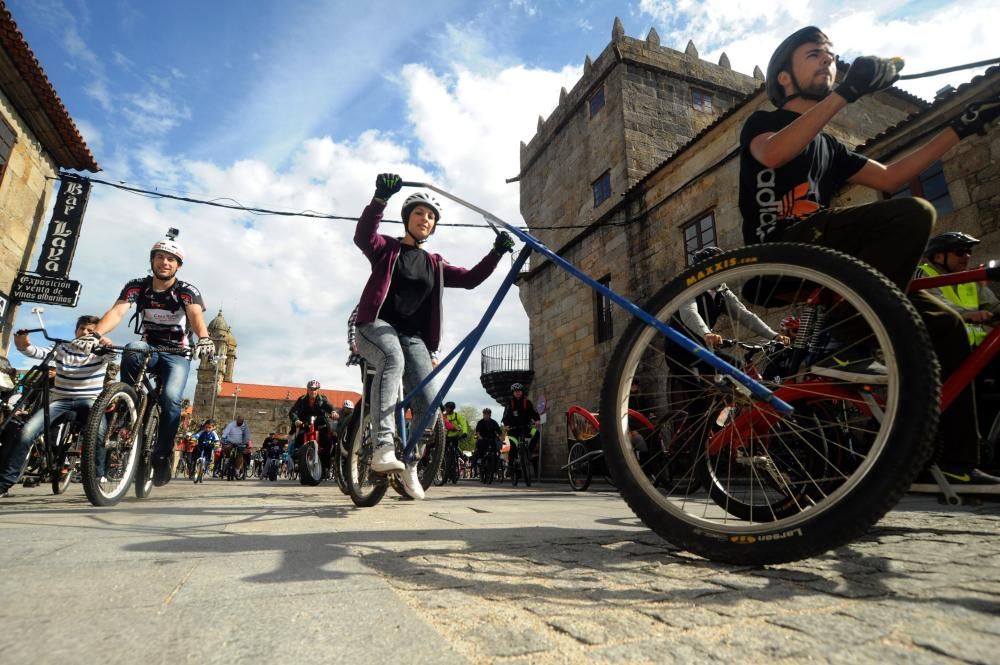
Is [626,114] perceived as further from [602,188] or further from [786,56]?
[786,56]

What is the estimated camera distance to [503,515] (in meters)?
3.28

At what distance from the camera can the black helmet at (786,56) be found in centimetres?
226

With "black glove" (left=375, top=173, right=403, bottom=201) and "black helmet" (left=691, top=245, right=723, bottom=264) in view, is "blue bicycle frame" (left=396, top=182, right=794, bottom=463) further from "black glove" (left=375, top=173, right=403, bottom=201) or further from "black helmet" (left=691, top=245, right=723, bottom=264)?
"black helmet" (left=691, top=245, right=723, bottom=264)

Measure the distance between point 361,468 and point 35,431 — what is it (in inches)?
97.7

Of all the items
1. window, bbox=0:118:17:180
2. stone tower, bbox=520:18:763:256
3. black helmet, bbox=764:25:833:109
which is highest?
stone tower, bbox=520:18:763:256

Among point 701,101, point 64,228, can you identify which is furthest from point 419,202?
point 701,101

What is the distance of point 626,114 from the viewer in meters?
15.2

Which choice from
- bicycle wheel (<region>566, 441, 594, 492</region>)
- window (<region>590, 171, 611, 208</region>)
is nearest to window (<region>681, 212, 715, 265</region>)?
window (<region>590, 171, 611, 208</region>)

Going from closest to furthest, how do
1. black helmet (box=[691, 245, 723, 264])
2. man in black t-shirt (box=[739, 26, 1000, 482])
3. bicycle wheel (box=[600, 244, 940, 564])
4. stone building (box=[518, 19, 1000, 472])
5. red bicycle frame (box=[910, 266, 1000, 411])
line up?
bicycle wheel (box=[600, 244, 940, 564]), man in black t-shirt (box=[739, 26, 1000, 482]), red bicycle frame (box=[910, 266, 1000, 411]), black helmet (box=[691, 245, 723, 264]), stone building (box=[518, 19, 1000, 472])

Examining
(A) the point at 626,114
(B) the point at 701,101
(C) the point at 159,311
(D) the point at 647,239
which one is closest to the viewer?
(C) the point at 159,311

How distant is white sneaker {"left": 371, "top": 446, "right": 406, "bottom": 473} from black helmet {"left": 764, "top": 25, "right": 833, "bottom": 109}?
249 centimetres

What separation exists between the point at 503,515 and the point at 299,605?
2329mm

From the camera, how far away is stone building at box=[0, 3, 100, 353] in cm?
963

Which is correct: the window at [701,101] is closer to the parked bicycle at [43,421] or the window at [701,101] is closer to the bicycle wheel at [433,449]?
the bicycle wheel at [433,449]
